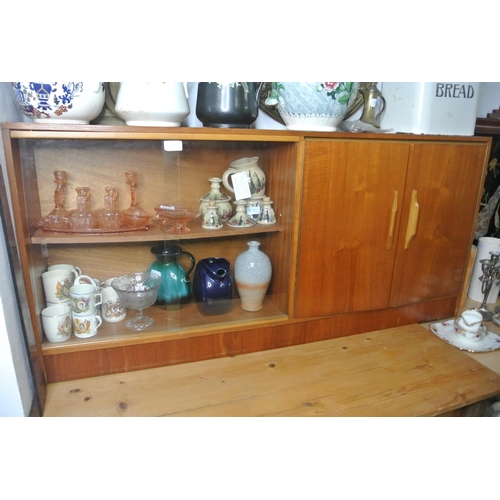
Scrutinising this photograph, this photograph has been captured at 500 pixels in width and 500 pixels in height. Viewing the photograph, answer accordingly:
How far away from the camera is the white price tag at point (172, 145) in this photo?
0.98 metres

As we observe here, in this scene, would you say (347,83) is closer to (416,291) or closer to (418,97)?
(418,97)

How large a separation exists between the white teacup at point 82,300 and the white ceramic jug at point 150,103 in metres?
0.47

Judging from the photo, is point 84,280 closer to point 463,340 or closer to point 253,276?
point 253,276

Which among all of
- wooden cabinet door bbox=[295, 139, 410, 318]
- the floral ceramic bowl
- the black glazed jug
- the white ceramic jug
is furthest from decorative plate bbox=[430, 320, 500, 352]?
the white ceramic jug

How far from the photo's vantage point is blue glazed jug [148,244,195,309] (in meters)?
1.16

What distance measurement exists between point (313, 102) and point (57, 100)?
634mm

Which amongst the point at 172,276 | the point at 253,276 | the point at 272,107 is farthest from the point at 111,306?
the point at 272,107

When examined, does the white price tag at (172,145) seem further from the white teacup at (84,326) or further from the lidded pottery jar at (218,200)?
the white teacup at (84,326)

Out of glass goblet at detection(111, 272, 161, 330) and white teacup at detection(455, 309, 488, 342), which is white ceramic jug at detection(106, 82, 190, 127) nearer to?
glass goblet at detection(111, 272, 161, 330)

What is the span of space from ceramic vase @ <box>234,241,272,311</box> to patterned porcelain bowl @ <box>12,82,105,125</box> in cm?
59

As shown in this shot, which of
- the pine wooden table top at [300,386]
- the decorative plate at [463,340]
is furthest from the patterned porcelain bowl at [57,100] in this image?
the decorative plate at [463,340]

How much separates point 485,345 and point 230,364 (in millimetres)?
819
